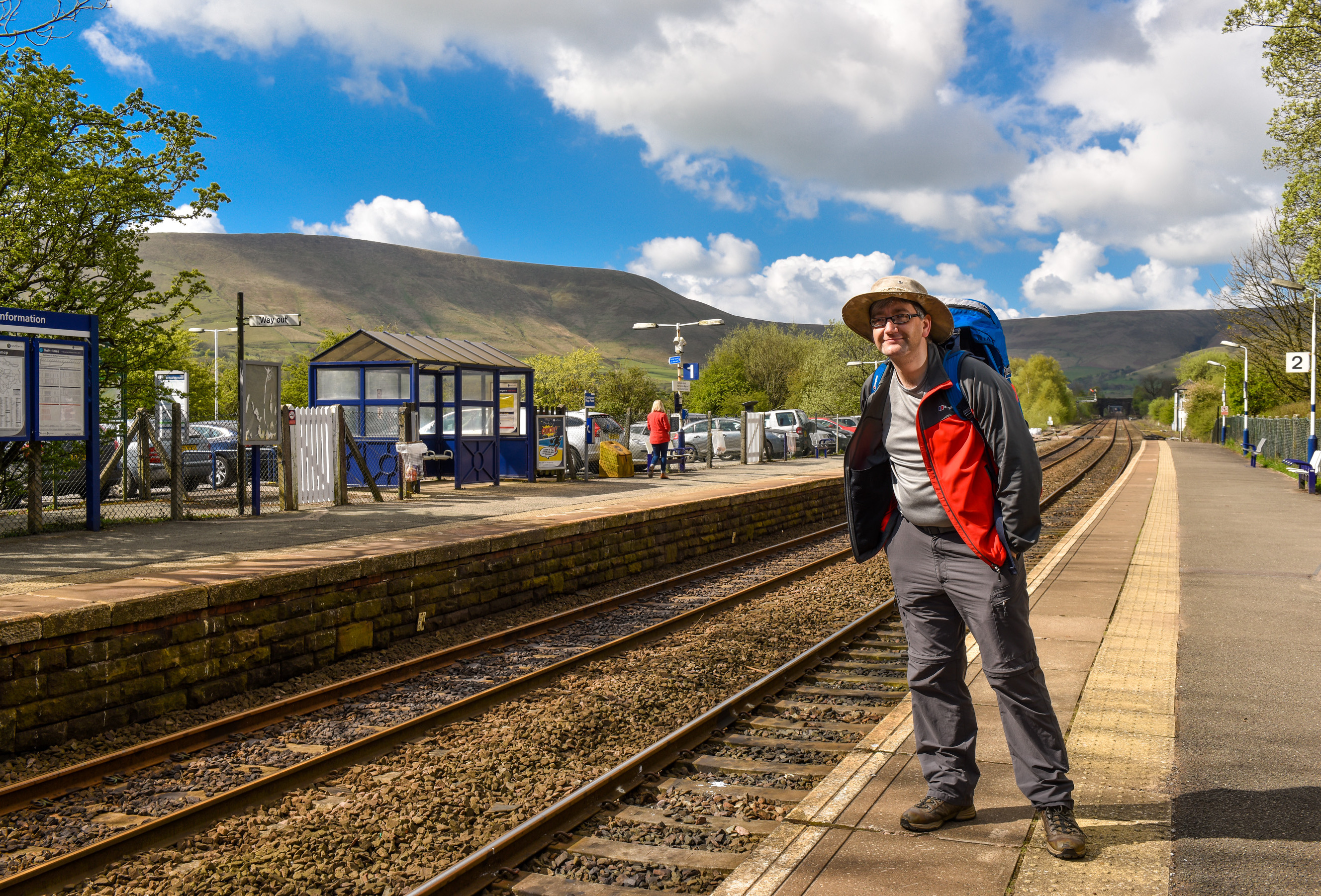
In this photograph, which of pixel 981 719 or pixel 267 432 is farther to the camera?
pixel 267 432

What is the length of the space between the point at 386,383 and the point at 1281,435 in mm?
32503

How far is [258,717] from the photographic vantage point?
604cm

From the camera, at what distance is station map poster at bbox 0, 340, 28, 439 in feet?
32.9

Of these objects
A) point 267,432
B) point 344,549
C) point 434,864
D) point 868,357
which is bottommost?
point 434,864

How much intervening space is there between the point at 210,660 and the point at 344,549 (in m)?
2.54

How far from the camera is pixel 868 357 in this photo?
85812 mm

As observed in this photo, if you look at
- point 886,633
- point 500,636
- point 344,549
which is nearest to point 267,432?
point 344,549

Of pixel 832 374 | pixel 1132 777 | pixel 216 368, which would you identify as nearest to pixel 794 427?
pixel 216 368

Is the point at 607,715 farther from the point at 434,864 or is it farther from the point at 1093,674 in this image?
the point at 1093,674

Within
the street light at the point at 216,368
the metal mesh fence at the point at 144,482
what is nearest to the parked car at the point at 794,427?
the street light at the point at 216,368

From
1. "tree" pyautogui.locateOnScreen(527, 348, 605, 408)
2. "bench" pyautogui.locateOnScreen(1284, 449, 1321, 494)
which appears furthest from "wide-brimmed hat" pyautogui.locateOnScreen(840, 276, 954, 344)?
"tree" pyautogui.locateOnScreen(527, 348, 605, 408)

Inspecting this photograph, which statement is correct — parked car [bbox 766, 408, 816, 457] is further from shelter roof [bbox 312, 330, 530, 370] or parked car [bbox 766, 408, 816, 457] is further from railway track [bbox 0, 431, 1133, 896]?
railway track [bbox 0, 431, 1133, 896]

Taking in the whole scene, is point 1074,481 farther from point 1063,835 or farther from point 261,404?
point 1063,835

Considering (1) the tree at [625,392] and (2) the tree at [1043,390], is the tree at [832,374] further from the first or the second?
(2) the tree at [1043,390]
